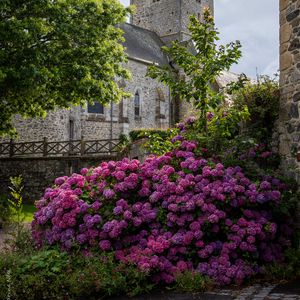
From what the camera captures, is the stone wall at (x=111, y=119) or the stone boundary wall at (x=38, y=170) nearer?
the stone boundary wall at (x=38, y=170)

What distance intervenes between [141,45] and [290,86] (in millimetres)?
31285

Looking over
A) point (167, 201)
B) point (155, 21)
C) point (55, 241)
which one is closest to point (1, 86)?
point (55, 241)

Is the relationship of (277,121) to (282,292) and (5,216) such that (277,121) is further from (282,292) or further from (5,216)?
(5,216)

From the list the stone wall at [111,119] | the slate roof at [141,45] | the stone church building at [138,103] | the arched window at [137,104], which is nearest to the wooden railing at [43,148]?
the stone wall at [111,119]

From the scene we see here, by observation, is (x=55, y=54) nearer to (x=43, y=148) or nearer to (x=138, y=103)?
(x=43, y=148)

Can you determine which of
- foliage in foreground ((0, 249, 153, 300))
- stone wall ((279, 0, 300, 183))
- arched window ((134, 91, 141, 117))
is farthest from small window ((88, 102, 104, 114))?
foliage in foreground ((0, 249, 153, 300))

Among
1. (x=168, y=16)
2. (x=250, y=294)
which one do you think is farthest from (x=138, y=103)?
(x=250, y=294)

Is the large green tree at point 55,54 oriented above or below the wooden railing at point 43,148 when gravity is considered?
above

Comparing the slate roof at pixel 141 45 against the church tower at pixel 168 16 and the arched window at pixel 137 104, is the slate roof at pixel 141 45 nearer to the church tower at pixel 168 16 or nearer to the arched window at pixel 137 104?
the arched window at pixel 137 104

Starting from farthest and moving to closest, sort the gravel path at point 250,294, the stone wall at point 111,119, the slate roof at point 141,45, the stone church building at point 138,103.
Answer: the slate roof at point 141,45 < the stone church building at point 138,103 < the stone wall at point 111,119 < the gravel path at point 250,294

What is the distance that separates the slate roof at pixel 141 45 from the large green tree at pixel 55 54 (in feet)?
55.5

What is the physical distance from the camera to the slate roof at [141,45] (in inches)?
1383

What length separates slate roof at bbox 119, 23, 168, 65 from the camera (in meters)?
35.1

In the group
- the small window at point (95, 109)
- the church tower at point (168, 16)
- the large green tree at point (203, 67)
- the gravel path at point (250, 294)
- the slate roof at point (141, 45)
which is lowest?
the gravel path at point (250, 294)
